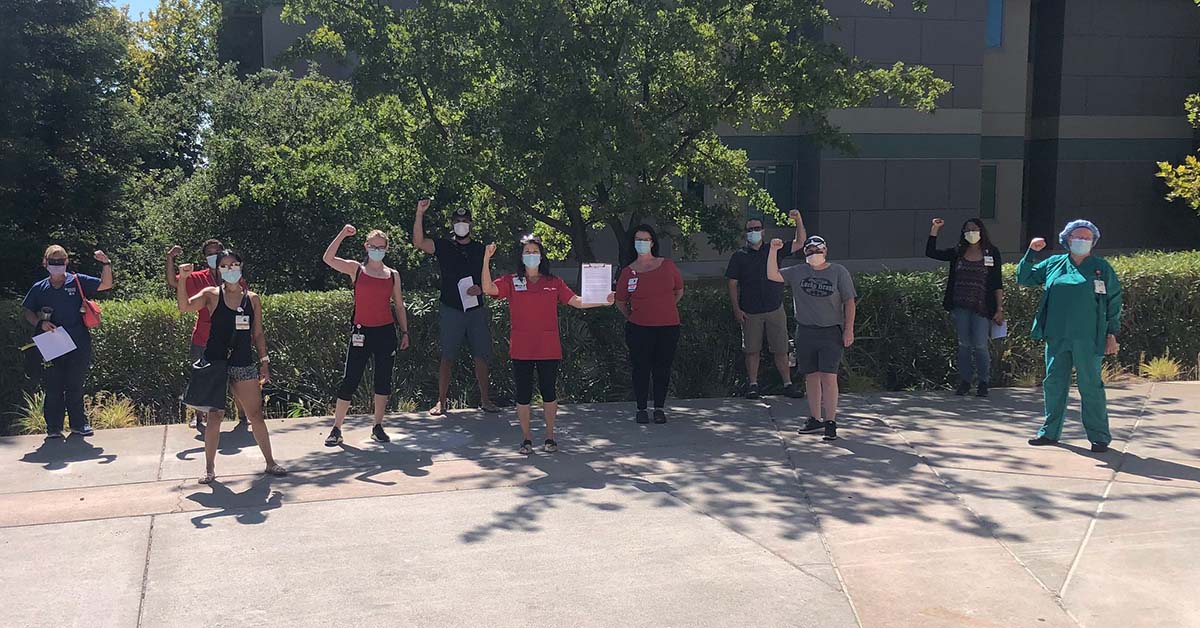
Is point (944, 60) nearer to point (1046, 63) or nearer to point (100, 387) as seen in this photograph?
point (1046, 63)

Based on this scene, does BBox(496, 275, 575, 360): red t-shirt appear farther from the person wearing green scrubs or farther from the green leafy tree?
the person wearing green scrubs

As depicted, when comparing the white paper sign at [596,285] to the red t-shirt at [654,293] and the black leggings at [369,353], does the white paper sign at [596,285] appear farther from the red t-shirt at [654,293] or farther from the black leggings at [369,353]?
the black leggings at [369,353]

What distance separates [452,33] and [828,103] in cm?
363

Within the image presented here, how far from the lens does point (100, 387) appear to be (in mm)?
9414

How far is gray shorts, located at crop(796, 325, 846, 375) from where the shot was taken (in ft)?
26.5

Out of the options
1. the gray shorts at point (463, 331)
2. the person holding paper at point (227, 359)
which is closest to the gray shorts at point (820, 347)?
the gray shorts at point (463, 331)

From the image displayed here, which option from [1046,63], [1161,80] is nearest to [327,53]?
[1046,63]

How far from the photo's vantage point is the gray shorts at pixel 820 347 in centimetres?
808

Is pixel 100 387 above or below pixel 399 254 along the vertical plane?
below

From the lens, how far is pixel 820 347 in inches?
319

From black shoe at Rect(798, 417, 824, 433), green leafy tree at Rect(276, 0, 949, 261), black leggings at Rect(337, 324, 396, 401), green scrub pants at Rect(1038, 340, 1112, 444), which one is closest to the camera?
green scrub pants at Rect(1038, 340, 1112, 444)

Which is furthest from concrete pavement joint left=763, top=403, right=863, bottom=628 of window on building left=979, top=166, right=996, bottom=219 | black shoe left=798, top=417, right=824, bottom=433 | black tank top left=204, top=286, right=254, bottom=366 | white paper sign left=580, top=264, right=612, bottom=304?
window on building left=979, top=166, right=996, bottom=219

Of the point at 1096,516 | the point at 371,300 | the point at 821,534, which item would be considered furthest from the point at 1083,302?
the point at 371,300

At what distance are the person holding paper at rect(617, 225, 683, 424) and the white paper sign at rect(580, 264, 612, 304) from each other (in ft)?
2.19
